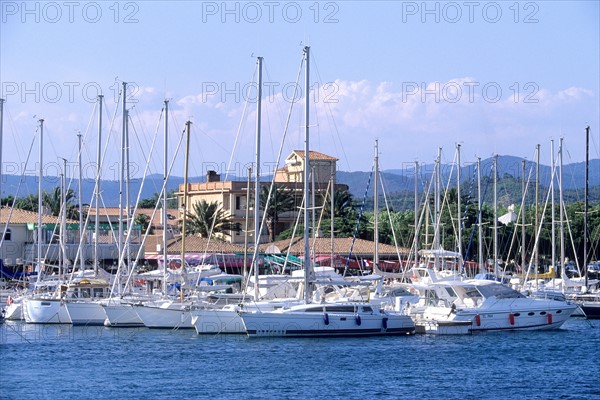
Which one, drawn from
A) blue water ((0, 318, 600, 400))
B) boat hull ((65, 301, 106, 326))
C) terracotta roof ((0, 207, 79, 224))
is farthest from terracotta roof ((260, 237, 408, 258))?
blue water ((0, 318, 600, 400))

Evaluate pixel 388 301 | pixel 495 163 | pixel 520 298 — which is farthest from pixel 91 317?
pixel 495 163

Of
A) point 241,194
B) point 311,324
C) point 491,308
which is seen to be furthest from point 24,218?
point 491,308

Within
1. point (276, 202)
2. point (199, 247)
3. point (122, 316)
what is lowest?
point (122, 316)

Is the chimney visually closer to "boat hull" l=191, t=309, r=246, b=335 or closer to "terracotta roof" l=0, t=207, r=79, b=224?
"terracotta roof" l=0, t=207, r=79, b=224

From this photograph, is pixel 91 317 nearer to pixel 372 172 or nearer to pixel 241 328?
pixel 241 328

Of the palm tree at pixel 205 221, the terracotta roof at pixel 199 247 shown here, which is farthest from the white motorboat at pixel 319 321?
the palm tree at pixel 205 221

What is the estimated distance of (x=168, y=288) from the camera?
5634 centimetres

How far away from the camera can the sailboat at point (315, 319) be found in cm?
4647

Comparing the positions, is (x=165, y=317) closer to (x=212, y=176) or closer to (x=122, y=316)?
(x=122, y=316)

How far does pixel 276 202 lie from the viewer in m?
90.4

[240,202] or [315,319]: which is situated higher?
[240,202]

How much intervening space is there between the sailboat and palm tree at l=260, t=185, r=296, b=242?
41.4 metres

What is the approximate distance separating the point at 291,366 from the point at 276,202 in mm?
51343

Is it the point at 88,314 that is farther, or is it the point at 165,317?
the point at 88,314
